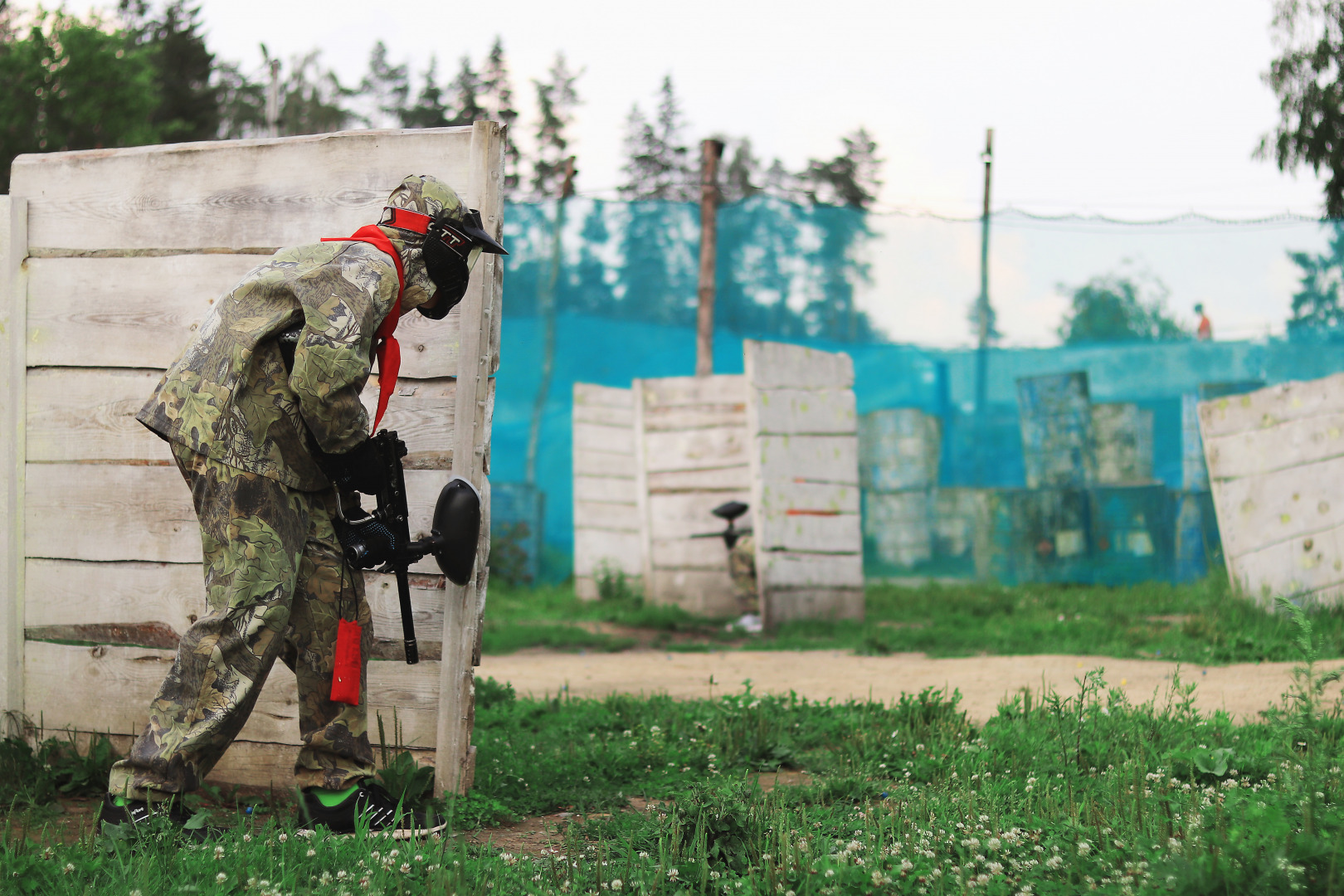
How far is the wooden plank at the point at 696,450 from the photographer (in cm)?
942

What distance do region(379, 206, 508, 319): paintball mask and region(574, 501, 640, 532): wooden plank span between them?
24.0ft

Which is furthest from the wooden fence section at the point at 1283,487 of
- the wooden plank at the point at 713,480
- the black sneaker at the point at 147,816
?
the black sneaker at the point at 147,816

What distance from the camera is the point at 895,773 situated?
133 inches

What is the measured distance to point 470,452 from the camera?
3195 millimetres

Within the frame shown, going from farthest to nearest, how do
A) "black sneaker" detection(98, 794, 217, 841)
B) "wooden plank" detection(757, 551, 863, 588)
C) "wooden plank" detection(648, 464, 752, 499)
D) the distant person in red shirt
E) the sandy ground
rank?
the distant person in red shirt < "wooden plank" detection(648, 464, 752, 499) < "wooden plank" detection(757, 551, 863, 588) < the sandy ground < "black sneaker" detection(98, 794, 217, 841)

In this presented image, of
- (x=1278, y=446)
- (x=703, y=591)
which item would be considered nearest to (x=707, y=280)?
(x=703, y=591)

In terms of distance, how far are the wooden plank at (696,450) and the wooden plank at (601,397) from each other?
2.78 feet

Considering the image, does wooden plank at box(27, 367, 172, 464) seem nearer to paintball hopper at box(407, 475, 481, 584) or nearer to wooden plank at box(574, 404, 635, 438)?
paintball hopper at box(407, 475, 481, 584)

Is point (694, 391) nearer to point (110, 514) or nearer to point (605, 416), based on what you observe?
point (605, 416)

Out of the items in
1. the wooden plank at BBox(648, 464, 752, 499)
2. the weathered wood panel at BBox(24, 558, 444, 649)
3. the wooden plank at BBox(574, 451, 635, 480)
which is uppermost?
the wooden plank at BBox(574, 451, 635, 480)

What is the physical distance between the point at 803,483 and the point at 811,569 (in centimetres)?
65

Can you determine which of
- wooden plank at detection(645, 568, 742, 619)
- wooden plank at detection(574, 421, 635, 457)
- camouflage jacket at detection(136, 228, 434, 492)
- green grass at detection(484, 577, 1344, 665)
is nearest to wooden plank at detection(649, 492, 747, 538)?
wooden plank at detection(645, 568, 742, 619)

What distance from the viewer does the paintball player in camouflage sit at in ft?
8.64

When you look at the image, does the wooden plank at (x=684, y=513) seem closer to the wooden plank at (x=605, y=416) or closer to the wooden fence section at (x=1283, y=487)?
the wooden plank at (x=605, y=416)
